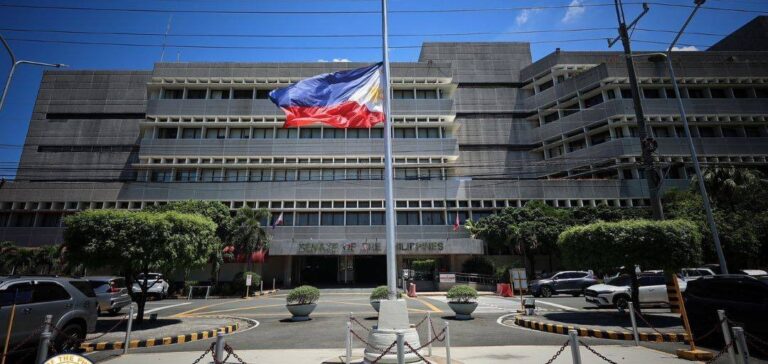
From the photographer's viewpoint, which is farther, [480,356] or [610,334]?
[610,334]

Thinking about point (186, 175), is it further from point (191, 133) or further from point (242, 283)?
point (242, 283)

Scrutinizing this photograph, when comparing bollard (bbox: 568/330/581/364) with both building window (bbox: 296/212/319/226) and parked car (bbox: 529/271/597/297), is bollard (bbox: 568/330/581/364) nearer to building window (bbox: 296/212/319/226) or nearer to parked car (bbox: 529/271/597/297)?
parked car (bbox: 529/271/597/297)

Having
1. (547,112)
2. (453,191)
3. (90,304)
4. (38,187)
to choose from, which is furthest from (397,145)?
(38,187)

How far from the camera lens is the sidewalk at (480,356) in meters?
7.93

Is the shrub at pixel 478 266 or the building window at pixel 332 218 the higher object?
the building window at pixel 332 218

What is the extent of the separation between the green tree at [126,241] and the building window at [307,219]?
904 inches

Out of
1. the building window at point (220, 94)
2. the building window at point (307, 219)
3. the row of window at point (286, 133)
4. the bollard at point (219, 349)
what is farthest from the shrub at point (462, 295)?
the building window at point (220, 94)

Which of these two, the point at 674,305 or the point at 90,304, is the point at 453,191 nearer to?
the point at 674,305

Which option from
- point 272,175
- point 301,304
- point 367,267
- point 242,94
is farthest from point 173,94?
point 301,304

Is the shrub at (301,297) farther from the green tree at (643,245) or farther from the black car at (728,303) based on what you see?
the black car at (728,303)

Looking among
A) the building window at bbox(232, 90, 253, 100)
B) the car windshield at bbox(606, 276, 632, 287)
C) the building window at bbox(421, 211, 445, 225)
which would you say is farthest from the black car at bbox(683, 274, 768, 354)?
the building window at bbox(232, 90, 253, 100)

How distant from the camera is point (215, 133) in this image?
41.2 m

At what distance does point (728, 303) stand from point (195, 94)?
48.1 metres

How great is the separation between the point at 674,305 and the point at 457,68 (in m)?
41.8
